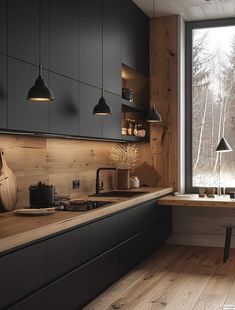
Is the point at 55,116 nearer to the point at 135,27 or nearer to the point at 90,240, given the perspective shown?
the point at 90,240

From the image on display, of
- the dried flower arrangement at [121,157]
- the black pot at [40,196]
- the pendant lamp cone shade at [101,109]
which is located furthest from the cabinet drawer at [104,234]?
the dried flower arrangement at [121,157]

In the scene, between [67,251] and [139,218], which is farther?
[139,218]

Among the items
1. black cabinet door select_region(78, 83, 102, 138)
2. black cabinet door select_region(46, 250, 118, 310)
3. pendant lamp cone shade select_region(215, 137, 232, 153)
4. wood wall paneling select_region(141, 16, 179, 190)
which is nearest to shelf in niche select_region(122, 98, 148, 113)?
wood wall paneling select_region(141, 16, 179, 190)

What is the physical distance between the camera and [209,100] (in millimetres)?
6332

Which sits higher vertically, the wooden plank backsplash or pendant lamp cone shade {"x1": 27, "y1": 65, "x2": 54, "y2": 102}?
pendant lamp cone shade {"x1": 27, "y1": 65, "x2": 54, "y2": 102}

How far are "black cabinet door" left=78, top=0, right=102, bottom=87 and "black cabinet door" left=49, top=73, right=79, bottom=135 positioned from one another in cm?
23

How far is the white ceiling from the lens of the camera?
562cm

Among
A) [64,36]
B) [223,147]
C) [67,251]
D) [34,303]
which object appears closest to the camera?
[34,303]

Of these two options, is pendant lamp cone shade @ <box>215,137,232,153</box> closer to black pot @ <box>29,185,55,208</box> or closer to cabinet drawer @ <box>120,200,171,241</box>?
cabinet drawer @ <box>120,200,171,241</box>

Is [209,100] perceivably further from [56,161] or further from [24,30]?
[24,30]

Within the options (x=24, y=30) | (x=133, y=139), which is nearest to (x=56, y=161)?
(x=133, y=139)

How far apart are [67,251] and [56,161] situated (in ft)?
4.68

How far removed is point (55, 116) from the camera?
12.1ft

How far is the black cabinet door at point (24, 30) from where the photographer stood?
10.0 feet
